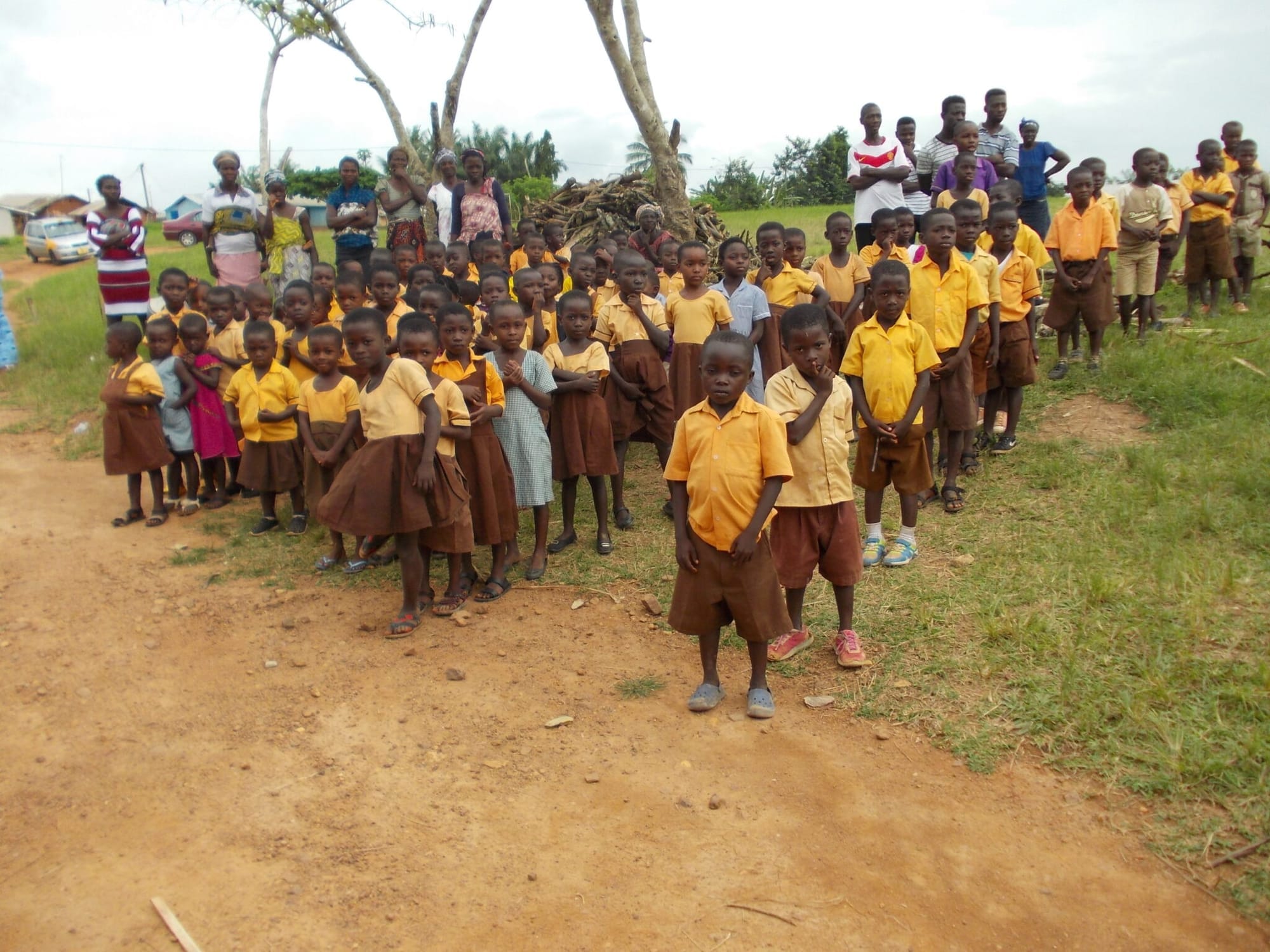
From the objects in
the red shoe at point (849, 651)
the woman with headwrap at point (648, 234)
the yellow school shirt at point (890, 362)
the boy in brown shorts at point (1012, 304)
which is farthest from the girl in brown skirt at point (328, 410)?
the boy in brown shorts at point (1012, 304)

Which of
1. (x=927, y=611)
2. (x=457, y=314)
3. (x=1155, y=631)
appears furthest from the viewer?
(x=457, y=314)

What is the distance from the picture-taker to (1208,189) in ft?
26.1

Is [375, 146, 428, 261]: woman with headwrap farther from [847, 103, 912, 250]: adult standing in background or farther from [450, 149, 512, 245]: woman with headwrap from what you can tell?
[847, 103, 912, 250]: adult standing in background

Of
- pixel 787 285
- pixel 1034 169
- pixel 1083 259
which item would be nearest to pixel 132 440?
pixel 787 285

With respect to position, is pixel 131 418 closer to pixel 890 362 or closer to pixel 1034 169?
pixel 890 362

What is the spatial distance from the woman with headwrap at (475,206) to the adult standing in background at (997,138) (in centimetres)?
381

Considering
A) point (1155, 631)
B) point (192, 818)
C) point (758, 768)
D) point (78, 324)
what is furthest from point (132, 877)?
point (78, 324)

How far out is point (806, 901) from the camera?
2.69 metres

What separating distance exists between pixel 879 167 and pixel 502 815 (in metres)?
5.98

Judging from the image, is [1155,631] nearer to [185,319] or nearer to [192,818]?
[192,818]

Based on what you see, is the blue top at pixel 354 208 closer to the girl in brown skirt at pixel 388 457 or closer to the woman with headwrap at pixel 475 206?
the woman with headwrap at pixel 475 206

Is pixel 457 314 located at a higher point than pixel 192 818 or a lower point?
higher

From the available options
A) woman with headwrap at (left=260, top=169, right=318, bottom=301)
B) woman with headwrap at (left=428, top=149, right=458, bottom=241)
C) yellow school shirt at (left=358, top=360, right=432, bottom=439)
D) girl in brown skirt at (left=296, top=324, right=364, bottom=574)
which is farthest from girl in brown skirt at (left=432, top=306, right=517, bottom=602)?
woman with headwrap at (left=260, top=169, right=318, bottom=301)

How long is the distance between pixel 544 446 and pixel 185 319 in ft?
9.44
